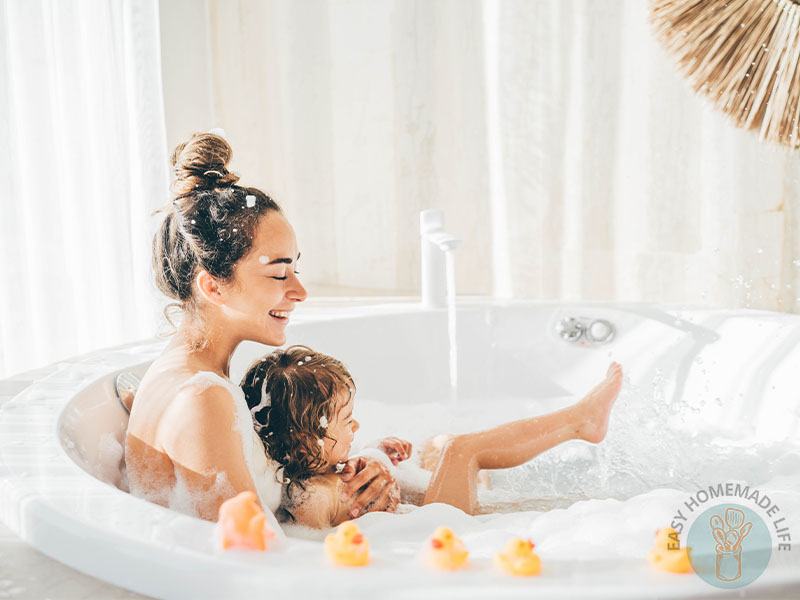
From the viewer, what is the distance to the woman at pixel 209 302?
0.78m

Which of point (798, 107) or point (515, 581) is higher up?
point (798, 107)

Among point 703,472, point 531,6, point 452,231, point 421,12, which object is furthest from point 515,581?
point 421,12

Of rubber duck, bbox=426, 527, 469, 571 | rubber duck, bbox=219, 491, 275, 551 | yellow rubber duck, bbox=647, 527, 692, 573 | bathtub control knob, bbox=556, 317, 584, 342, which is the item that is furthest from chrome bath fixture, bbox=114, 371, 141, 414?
bathtub control knob, bbox=556, 317, 584, 342

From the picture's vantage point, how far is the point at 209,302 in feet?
2.85

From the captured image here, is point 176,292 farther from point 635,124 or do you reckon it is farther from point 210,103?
point 210,103

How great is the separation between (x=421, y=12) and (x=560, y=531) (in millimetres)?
1962

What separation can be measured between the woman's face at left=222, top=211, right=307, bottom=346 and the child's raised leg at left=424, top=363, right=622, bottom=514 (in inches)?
13.1

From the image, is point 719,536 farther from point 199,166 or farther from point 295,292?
point 199,166

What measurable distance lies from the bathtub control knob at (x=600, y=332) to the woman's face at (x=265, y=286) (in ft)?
2.66

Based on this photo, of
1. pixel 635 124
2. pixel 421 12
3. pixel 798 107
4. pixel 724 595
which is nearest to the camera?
pixel 724 595

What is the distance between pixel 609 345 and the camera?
153 cm

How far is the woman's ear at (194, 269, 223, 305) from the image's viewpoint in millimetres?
851

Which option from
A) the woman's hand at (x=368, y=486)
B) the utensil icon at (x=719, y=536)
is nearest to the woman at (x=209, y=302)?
the woman's hand at (x=368, y=486)

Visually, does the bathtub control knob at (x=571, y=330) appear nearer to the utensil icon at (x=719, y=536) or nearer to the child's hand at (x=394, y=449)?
the child's hand at (x=394, y=449)
